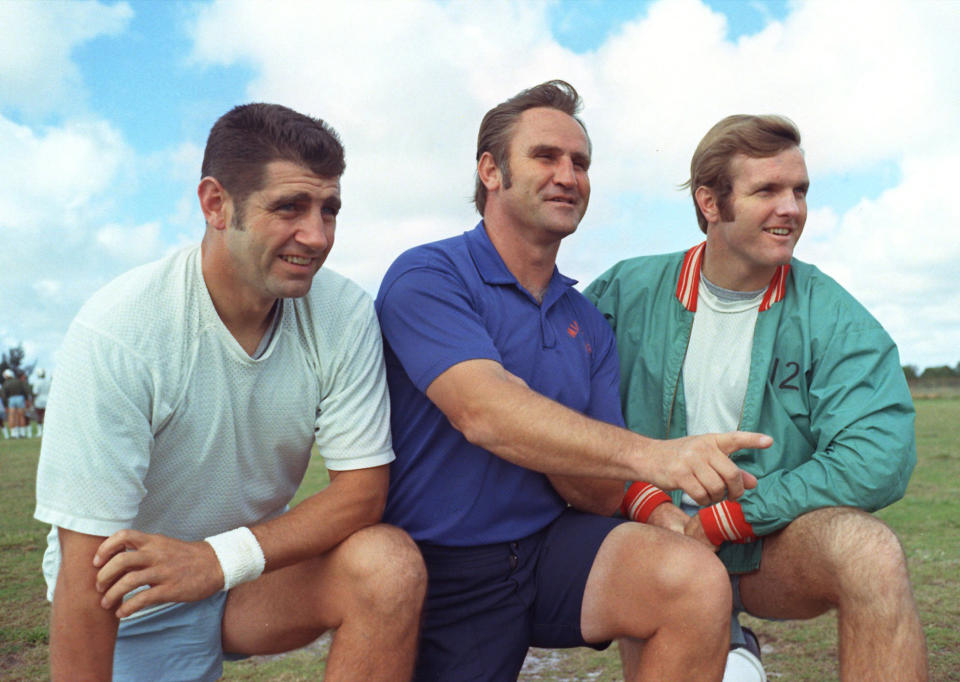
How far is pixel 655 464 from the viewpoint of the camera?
2613 millimetres

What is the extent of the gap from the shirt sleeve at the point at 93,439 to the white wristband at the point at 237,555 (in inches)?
10.2

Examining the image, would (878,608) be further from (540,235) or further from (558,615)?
(540,235)

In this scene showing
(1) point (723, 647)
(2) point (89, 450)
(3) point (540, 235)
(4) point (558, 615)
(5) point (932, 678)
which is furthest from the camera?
(5) point (932, 678)

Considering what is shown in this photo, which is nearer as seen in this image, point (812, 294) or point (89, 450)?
point (89, 450)

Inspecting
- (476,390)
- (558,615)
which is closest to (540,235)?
(476,390)

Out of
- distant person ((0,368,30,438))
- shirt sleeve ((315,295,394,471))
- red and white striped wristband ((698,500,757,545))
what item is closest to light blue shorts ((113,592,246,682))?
shirt sleeve ((315,295,394,471))

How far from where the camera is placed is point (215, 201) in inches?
108

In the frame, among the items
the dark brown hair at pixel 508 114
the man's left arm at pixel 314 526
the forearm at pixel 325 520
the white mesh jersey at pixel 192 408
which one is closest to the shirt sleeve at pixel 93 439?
the white mesh jersey at pixel 192 408

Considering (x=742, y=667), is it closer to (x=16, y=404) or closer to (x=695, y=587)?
(x=695, y=587)

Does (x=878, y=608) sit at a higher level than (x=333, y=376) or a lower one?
lower

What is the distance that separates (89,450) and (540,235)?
1719mm

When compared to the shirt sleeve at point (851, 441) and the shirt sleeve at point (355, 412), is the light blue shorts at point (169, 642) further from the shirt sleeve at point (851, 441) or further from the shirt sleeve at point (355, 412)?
the shirt sleeve at point (851, 441)

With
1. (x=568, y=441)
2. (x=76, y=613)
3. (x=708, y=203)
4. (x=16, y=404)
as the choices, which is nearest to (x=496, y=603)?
(x=568, y=441)

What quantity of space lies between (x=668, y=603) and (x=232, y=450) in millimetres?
1406
